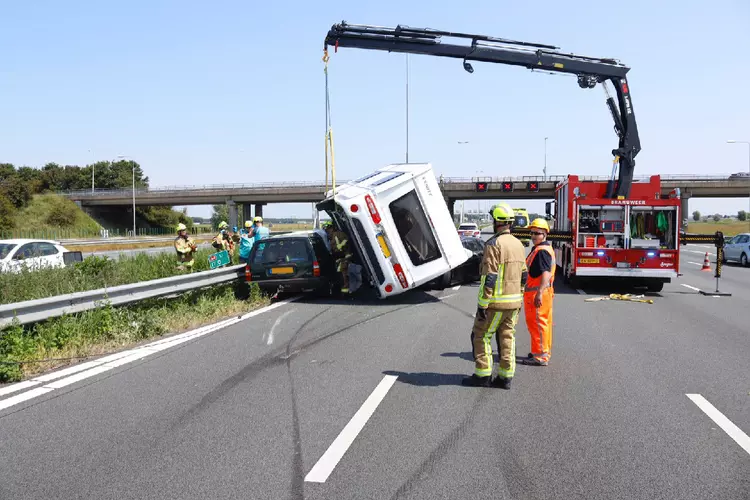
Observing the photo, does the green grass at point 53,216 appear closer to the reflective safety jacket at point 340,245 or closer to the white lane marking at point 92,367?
the reflective safety jacket at point 340,245

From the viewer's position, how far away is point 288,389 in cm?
638

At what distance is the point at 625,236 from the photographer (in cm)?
1499

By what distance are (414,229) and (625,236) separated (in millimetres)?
5651

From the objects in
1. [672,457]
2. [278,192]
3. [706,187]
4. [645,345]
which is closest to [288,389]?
[672,457]

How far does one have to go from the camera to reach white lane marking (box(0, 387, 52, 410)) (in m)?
5.88

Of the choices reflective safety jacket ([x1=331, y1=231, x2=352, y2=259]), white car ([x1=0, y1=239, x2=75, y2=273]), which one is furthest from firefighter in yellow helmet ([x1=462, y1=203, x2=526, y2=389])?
white car ([x1=0, y1=239, x2=75, y2=273])

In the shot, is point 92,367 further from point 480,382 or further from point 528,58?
point 528,58

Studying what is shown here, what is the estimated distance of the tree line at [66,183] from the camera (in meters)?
68.2

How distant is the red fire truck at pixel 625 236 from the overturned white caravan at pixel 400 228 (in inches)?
157

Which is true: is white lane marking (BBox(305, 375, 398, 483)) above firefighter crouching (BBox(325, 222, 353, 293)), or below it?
below

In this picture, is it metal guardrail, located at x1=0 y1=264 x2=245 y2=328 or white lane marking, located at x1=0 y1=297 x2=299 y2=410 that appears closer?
white lane marking, located at x1=0 y1=297 x2=299 y2=410

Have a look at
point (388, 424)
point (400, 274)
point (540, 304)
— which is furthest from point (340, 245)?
point (388, 424)

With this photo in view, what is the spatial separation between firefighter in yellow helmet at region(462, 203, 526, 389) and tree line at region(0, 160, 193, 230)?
6283 centimetres

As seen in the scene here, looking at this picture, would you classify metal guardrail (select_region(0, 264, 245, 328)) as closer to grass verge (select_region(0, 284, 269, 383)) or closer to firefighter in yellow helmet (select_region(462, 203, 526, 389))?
grass verge (select_region(0, 284, 269, 383))
